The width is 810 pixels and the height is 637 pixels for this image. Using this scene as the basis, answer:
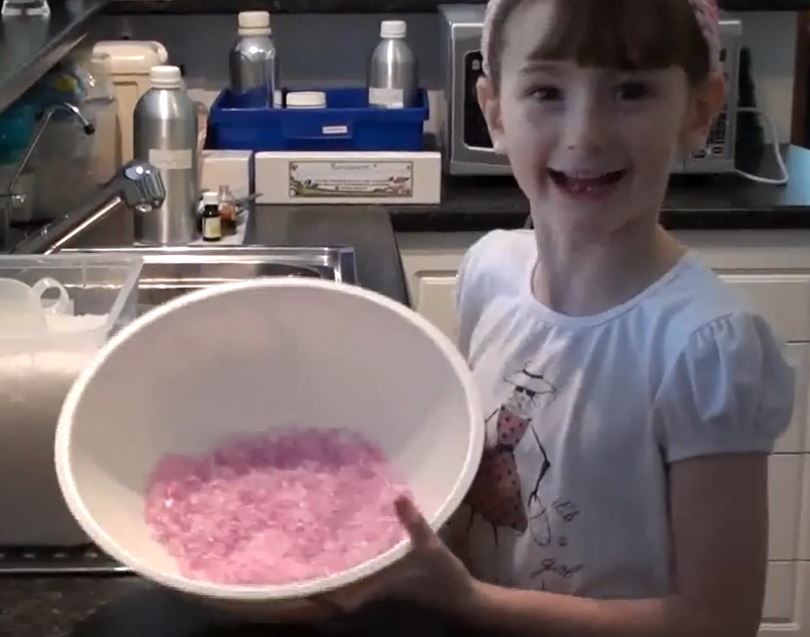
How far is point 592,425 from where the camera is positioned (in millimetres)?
983

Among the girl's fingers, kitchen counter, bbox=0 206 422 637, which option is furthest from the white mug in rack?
the girl's fingers

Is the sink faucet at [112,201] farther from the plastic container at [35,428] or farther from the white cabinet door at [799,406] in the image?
the white cabinet door at [799,406]

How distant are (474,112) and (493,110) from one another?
4.28ft

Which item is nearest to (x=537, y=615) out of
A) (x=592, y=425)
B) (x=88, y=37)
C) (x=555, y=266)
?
(x=592, y=425)

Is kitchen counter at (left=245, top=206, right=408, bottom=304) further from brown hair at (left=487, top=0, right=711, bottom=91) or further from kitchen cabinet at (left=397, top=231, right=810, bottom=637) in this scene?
brown hair at (left=487, top=0, right=711, bottom=91)

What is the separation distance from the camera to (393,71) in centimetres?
245

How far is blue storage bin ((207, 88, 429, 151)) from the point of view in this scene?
2.37m

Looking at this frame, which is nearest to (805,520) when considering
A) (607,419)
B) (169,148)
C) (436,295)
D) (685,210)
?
(685,210)

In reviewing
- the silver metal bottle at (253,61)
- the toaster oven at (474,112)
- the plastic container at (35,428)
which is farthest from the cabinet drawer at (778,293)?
the plastic container at (35,428)

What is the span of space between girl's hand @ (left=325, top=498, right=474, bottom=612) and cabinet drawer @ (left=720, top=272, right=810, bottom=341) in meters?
1.53

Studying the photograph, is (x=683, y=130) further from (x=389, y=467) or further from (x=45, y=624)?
(x=45, y=624)

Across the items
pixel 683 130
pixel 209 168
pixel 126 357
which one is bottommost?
pixel 209 168

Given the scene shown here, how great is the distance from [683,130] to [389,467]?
0.34 m

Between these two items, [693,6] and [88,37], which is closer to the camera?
[693,6]
